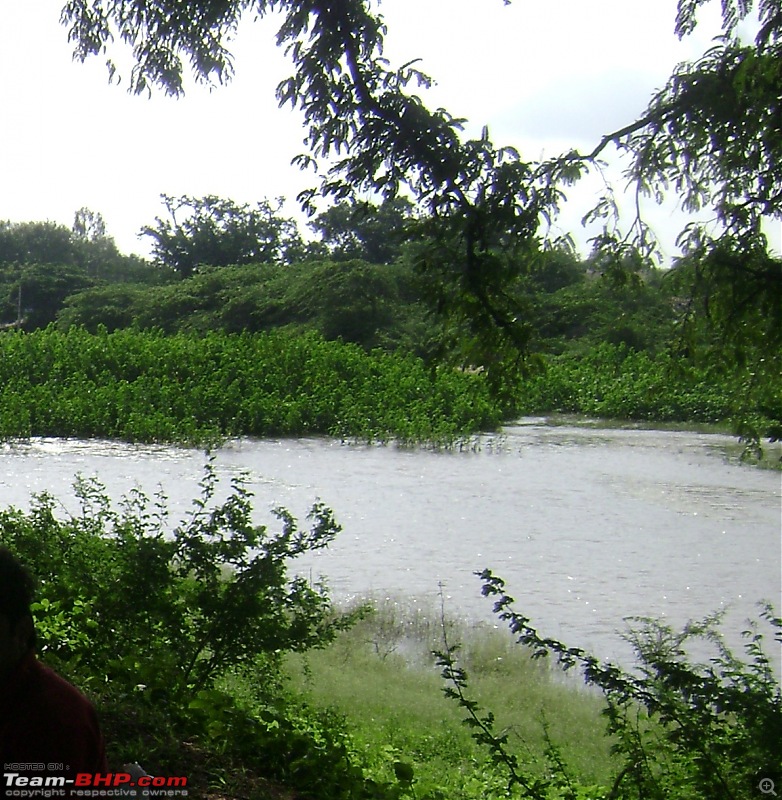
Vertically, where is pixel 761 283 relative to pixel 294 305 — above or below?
below

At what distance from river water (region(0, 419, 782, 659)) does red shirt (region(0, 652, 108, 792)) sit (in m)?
3.77

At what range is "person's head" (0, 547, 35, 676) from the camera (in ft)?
3.32

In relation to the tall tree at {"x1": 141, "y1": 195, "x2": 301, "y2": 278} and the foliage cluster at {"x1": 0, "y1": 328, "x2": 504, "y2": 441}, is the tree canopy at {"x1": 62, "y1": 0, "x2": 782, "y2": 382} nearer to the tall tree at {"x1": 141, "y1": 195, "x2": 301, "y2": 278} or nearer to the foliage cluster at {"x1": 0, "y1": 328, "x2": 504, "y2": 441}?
the foliage cluster at {"x1": 0, "y1": 328, "x2": 504, "y2": 441}

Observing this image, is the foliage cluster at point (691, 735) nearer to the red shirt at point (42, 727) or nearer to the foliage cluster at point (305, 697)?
the foliage cluster at point (305, 697)

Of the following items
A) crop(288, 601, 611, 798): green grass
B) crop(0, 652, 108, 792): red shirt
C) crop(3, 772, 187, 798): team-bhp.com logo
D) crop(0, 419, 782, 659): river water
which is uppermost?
crop(0, 652, 108, 792): red shirt

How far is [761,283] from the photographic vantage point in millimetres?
2859

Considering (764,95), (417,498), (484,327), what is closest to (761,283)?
(764,95)

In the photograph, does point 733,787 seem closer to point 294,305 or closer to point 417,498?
point 417,498

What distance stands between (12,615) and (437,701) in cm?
301

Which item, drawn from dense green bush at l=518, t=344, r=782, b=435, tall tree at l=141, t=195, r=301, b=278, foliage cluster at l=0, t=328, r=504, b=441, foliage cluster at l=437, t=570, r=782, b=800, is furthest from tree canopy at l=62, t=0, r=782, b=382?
tall tree at l=141, t=195, r=301, b=278

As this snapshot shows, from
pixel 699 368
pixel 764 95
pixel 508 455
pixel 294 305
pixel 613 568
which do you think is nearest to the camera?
pixel 764 95

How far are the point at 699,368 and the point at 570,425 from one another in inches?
326

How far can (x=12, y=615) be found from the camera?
102cm

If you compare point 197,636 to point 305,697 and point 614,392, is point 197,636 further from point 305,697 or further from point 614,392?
point 614,392
